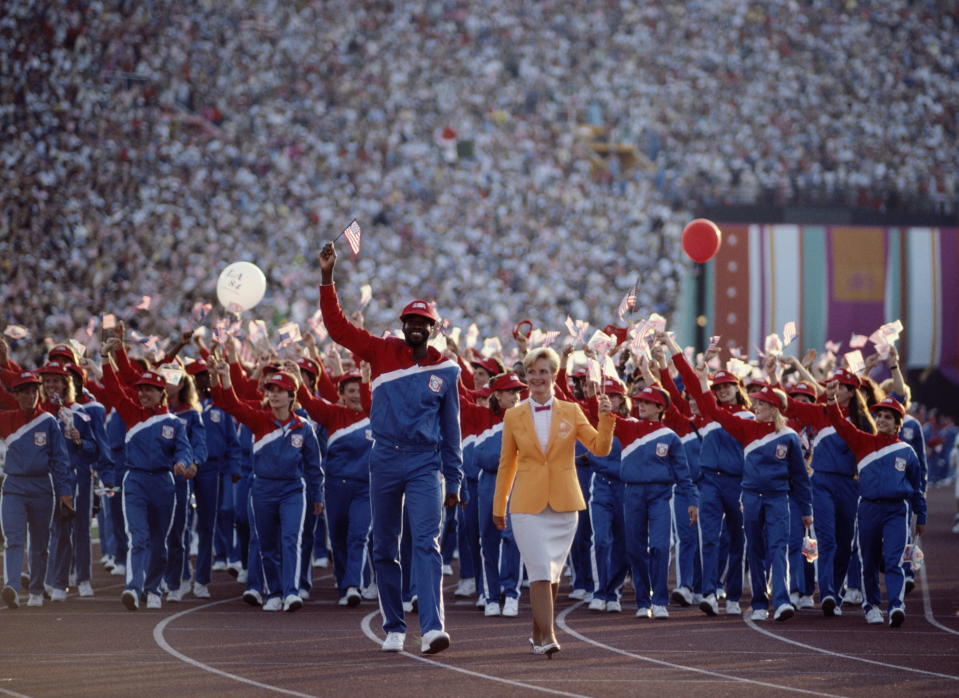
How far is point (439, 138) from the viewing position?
33.8 meters

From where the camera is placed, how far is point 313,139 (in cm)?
3203

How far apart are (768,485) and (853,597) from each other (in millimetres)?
1770

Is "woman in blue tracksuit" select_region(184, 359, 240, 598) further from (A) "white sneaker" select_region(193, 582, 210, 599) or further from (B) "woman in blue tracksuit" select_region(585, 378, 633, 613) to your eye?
(B) "woman in blue tracksuit" select_region(585, 378, 633, 613)

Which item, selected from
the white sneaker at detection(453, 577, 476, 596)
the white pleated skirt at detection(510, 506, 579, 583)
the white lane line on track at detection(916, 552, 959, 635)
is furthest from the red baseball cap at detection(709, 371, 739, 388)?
the white pleated skirt at detection(510, 506, 579, 583)

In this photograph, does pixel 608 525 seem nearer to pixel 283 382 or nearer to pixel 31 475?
pixel 283 382

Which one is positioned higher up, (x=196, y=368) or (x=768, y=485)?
(x=196, y=368)

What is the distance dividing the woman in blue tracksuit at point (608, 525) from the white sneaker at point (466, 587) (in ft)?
4.42

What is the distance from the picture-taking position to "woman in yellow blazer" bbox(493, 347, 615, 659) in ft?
28.6

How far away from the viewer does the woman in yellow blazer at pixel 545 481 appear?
343 inches

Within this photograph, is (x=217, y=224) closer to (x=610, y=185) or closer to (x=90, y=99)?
(x=90, y=99)

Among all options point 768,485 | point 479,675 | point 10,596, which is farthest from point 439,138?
point 479,675

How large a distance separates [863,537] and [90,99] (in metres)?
20.2

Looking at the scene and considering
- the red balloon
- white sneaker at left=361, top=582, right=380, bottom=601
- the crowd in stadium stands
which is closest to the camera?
white sneaker at left=361, top=582, right=380, bottom=601

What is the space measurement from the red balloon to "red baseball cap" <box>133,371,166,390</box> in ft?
28.5
